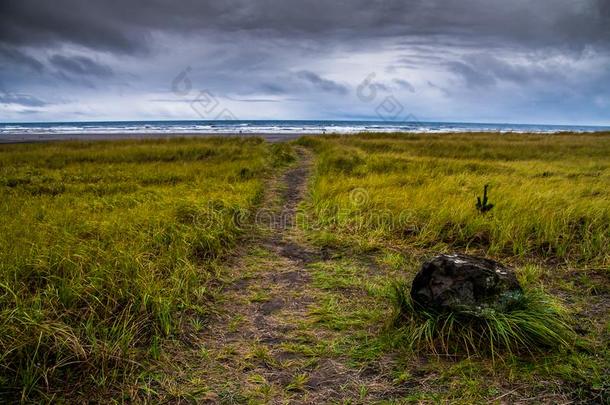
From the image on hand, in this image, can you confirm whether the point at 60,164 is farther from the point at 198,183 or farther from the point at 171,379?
the point at 171,379

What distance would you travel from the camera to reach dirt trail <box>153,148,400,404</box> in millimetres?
2984

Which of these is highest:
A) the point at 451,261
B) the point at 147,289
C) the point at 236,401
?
the point at 451,261

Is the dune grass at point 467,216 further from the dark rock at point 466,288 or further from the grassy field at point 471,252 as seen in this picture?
the dark rock at point 466,288

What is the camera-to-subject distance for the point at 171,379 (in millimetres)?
3105

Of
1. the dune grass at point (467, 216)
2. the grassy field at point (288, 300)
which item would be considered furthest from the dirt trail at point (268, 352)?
the dune grass at point (467, 216)

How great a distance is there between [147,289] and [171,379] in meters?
1.16

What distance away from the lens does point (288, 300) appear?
459 cm

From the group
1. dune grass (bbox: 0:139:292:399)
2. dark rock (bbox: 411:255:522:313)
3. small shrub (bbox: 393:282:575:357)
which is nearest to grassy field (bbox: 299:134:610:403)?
small shrub (bbox: 393:282:575:357)

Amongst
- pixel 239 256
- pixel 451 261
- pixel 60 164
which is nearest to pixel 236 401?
Result: pixel 451 261

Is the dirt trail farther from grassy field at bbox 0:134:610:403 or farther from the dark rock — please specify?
the dark rock

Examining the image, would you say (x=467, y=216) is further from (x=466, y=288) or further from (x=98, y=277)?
(x=98, y=277)

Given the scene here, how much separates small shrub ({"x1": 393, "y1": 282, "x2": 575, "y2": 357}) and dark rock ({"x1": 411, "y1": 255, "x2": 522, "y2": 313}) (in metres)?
0.06

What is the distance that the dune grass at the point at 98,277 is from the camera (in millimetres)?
3016

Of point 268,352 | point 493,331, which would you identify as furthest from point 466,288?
point 268,352
